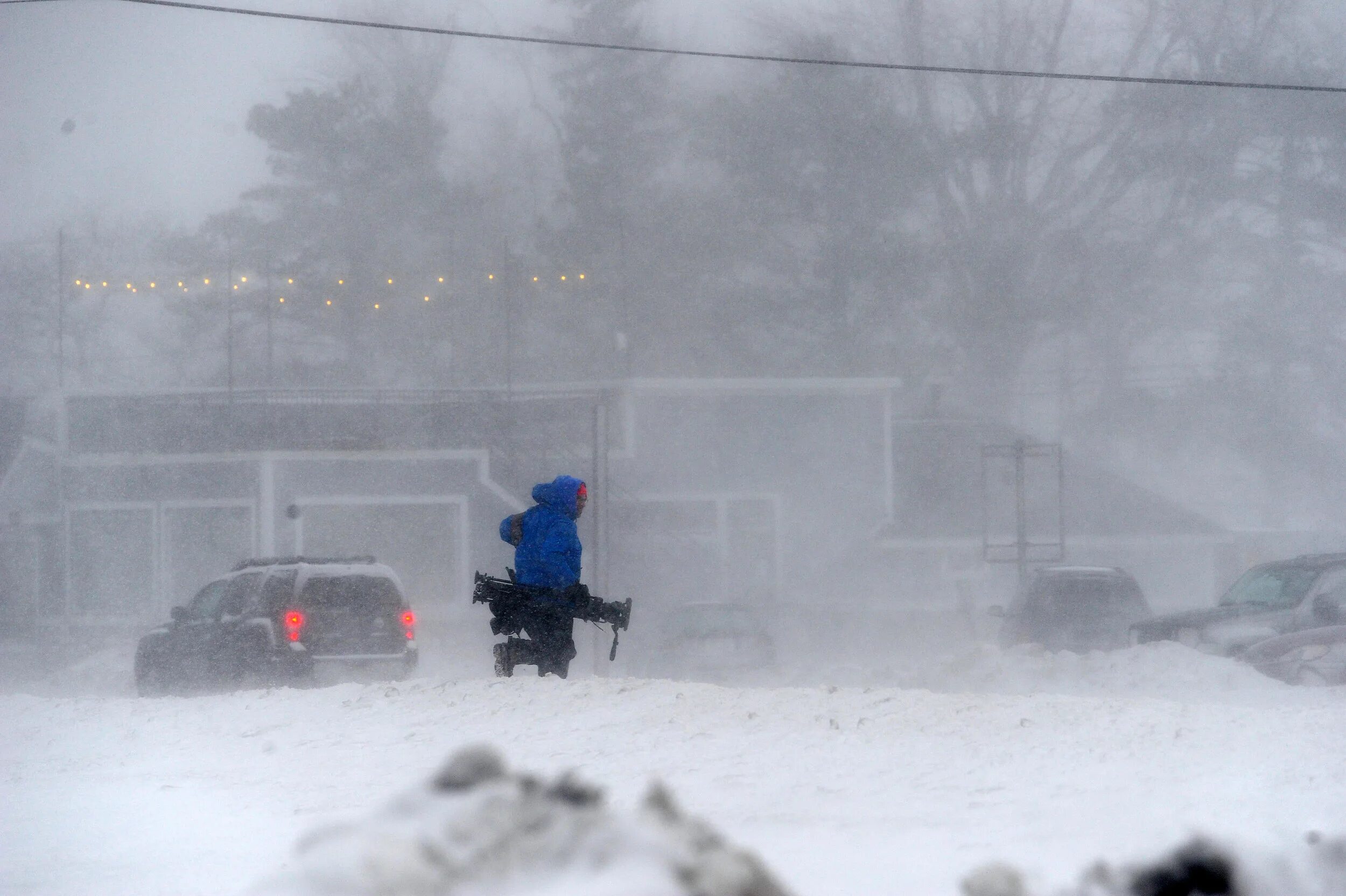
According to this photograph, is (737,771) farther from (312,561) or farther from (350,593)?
(312,561)

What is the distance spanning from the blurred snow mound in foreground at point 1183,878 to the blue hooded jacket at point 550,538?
6055 mm

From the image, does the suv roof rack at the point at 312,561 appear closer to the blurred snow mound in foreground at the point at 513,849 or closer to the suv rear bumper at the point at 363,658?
the suv rear bumper at the point at 363,658

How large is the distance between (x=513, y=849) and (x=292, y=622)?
34.2ft

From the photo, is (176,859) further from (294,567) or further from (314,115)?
(314,115)

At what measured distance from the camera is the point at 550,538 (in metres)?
8.91

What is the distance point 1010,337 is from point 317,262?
20.7 metres

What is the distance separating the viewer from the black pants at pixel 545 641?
881cm

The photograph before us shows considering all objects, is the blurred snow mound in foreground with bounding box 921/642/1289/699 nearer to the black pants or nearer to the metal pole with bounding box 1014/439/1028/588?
the black pants

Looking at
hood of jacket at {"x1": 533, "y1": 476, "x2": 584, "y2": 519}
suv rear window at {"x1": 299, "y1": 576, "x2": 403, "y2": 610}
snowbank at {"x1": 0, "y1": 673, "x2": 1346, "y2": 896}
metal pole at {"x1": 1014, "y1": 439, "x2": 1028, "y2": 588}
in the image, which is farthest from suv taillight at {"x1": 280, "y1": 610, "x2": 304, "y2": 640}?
metal pole at {"x1": 1014, "y1": 439, "x2": 1028, "y2": 588}

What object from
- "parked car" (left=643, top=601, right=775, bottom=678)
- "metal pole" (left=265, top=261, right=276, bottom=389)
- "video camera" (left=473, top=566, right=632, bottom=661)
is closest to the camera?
"video camera" (left=473, top=566, right=632, bottom=661)

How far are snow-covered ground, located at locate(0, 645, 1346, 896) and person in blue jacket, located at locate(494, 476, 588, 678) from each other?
338 millimetres

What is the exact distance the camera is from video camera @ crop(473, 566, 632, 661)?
28.6 ft

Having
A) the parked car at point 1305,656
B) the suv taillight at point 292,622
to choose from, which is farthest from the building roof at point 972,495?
the suv taillight at point 292,622

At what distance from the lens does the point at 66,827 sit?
586 centimetres
